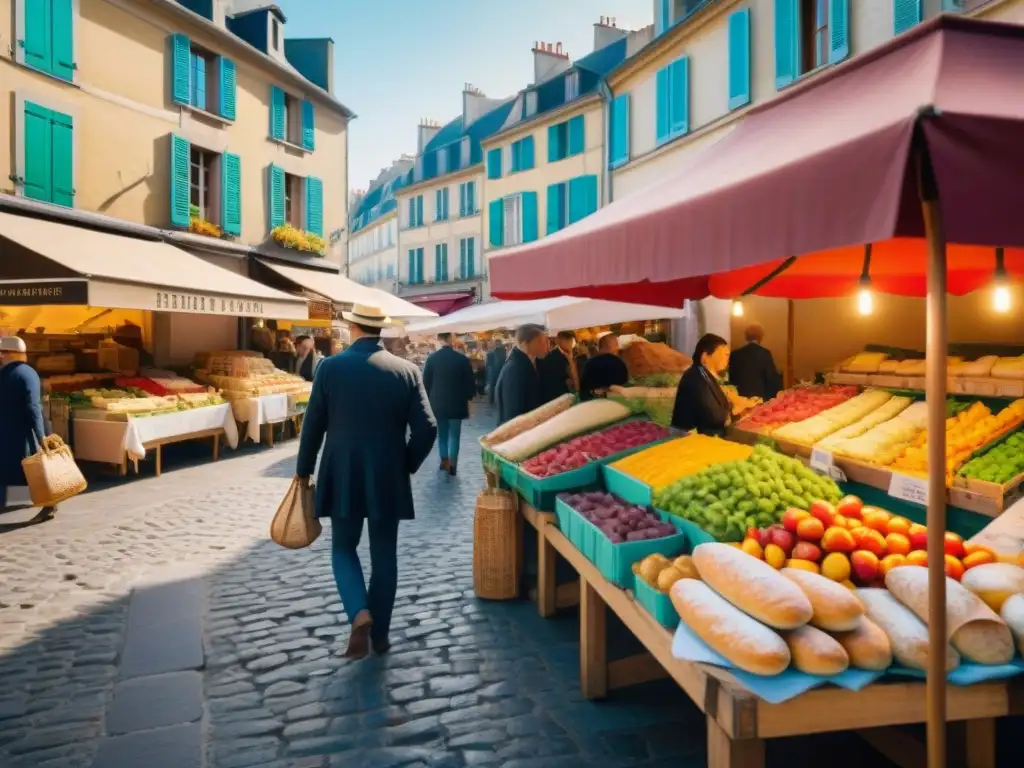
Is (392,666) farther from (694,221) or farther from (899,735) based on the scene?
(694,221)

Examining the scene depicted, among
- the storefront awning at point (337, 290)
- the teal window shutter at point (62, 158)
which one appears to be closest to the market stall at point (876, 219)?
the teal window shutter at point (62, 158)

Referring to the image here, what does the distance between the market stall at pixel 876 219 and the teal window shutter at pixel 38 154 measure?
12.0 meters

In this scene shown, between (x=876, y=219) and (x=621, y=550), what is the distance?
1.98 m

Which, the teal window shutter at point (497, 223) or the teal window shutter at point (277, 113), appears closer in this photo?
Answer: the teal window shutter at point (277, 113)

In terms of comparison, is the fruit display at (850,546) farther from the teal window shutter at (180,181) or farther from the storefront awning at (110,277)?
the teal window shutter at (180,181)

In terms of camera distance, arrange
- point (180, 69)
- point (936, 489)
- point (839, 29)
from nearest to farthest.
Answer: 1. point (936, 489)
2. point (839, 29)
3. point (180, 69)

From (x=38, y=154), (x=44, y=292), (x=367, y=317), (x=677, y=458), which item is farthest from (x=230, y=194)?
(x=677, y=458)

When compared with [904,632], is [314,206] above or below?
above

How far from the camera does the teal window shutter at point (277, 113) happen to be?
1798 centimetres

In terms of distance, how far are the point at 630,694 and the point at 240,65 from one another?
17210mm

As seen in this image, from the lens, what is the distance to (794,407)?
620 cm

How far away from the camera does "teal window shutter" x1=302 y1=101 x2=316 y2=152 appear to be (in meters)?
19.2

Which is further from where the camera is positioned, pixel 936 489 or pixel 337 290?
pixel 337 290

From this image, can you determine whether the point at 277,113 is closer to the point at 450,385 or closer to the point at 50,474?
the point at 450,385
